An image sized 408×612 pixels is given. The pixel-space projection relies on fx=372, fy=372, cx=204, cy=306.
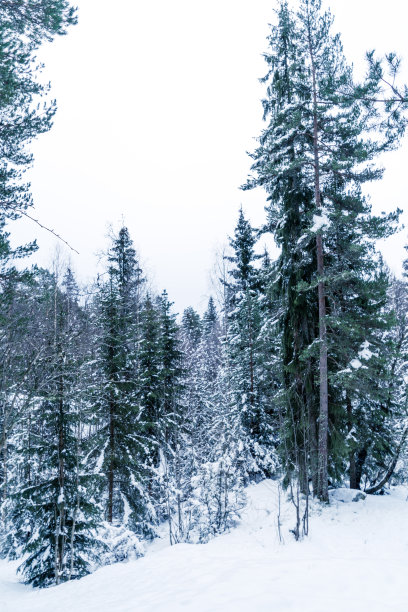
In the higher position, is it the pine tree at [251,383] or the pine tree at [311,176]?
the pine tree at [311,176]

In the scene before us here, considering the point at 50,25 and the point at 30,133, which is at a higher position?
the point at 50,25

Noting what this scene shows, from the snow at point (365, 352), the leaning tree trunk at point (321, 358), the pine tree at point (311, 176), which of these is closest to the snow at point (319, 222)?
the pine tree at point (311, 176)

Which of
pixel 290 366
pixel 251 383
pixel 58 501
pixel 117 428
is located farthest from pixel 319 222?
pixel 58 501

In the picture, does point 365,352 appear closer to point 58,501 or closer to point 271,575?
point 271,575

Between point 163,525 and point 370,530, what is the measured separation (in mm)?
10973

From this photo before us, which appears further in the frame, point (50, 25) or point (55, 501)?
point (55, 501)

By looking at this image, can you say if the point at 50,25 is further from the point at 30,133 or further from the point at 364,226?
the point at 364,226

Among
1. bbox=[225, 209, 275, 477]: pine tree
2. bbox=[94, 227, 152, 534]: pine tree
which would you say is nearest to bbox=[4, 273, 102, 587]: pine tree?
bbox=[94, 227, 152, 534]: pine tree

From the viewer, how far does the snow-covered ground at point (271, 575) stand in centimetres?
508

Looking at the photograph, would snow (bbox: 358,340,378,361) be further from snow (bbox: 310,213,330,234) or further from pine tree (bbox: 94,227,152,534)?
pine tree (bbox: 94,227,152,534)

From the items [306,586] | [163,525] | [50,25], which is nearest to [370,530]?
[306,586]

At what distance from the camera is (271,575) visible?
20.1ft

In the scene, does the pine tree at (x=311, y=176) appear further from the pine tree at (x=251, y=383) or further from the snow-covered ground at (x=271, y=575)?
the pine tree at (x=251, y=383)

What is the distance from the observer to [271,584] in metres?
5.64
